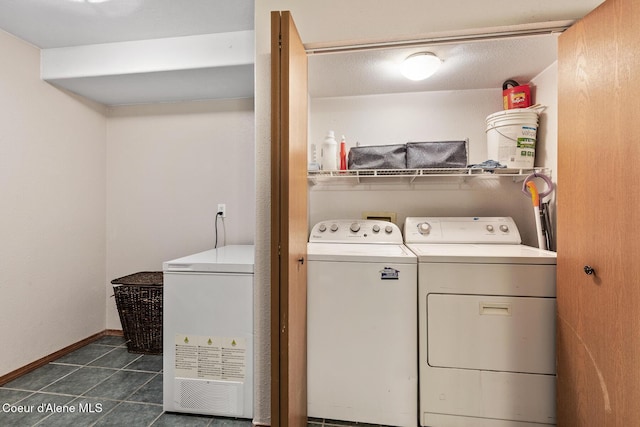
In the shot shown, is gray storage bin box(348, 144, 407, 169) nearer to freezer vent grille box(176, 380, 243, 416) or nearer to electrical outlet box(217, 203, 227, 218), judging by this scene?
electrical outlet box(217, 203, 227, 218)

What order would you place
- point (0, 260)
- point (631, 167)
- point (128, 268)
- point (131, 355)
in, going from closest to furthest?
point (631, 167), point (0, 260), point (131, 355), point (128, 268)

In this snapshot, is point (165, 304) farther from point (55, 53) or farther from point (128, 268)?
point (55, 53)

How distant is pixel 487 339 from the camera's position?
4.70 ft

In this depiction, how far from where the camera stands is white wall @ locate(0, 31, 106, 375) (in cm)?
195

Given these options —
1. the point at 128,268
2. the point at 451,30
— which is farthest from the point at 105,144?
the point at 451,30

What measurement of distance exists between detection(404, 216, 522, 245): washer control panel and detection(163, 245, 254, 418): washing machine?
1.13 meters

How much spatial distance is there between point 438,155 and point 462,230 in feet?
1.74

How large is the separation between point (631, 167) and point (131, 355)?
3144 millimetres

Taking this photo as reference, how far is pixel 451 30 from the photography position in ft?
4.69

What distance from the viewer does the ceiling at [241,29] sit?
4.98ft

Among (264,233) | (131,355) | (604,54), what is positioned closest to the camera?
(604,54)

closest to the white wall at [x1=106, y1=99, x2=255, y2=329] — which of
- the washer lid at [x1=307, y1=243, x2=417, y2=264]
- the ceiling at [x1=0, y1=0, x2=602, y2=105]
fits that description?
the ceiling at [x1=0, y1=0, x2=602, y2=105]

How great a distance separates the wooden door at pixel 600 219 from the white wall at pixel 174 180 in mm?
2068

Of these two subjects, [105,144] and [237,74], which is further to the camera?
[105,144]
